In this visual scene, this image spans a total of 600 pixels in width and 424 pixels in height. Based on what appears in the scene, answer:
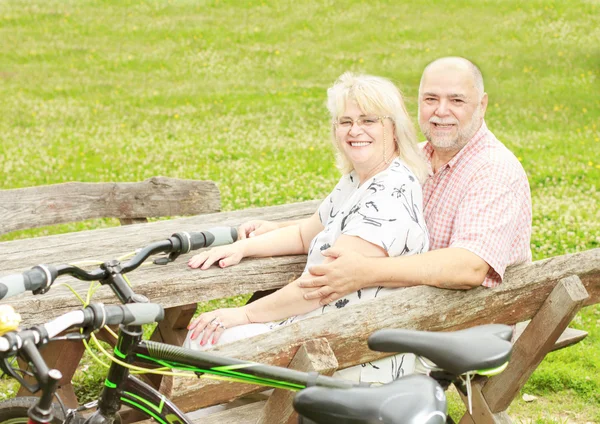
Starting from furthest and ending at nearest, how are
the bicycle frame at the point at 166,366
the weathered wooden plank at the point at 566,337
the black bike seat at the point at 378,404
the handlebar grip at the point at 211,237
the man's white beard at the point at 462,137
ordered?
the weathered wooden plank at the point at 566,337 < the man's white beard at the point at 462,137 < the handlebar grip at the point at 211,237 < the bicycle frame at the point at 166,366 < the black bike seat at the point at 378,404

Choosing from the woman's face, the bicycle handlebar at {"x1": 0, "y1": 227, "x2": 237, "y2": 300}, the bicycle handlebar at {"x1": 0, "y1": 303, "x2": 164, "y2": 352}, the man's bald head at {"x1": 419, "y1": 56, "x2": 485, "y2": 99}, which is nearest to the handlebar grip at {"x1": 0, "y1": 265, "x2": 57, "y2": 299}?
the bicycle handlebar at {"x1": 0, "y1": 227, "x2": 237, "y2": 300}

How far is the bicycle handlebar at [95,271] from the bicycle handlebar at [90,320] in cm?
15

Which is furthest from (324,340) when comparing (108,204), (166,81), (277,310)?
(166,81)

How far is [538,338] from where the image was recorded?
3883 millimetres

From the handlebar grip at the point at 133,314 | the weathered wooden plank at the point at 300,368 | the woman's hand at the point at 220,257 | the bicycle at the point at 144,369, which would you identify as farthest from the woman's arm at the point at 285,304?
the handlebar grip at the point at 133,314

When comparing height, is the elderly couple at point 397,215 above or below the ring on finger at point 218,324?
above

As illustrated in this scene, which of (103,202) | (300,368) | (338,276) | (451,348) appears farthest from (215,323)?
(103,202)

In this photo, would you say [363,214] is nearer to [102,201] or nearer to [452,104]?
[452,104]

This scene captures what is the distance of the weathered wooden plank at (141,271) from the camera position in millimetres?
3453

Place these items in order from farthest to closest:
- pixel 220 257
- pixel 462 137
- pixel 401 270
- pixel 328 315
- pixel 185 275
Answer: pixel 462 137 → pixel 220 257 → pixel 185 275 → pixel 401 270 → pixel 328 315

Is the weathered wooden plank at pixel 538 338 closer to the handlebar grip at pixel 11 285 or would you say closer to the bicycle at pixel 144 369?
the bicycle at pixel 144 369

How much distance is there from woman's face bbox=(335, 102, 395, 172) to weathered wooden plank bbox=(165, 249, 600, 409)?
70 centimetres

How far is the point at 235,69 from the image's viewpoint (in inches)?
802

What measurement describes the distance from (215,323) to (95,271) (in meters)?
1.25
